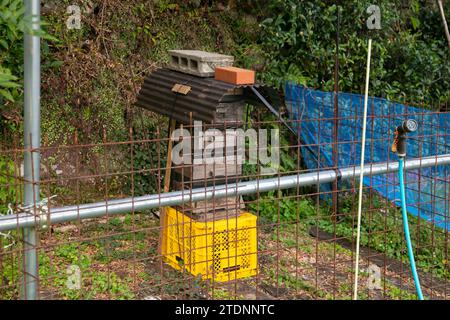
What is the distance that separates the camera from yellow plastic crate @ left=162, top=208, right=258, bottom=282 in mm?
4758

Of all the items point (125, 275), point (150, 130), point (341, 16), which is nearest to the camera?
point (125, 275)

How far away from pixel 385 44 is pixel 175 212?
159 inches

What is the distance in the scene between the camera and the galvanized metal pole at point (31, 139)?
3092 millimetres

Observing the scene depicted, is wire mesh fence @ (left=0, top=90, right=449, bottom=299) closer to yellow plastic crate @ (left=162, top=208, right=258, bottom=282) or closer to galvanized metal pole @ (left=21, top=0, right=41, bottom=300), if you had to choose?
yellow plastic crate @ (left=162, top=208, right=258, bottom=282)

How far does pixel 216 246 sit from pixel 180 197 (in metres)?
1.41

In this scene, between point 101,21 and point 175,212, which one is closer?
point 175,212

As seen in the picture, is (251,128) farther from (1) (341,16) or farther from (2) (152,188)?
(1) (341,16)

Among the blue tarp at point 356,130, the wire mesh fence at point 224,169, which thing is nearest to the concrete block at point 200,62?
the wire mesh fence at point 224,169

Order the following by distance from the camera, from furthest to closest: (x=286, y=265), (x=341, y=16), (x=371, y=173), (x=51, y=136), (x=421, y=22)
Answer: (x=421, y=22) → (x=341, y=16) → (x=51, y=136) → (x=286, y=265) → (x=371, y=173)

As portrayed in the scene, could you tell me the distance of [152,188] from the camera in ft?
21.8

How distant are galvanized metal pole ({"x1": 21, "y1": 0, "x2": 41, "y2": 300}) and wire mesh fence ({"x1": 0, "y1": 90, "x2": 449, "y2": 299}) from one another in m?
0.14

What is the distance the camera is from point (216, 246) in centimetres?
473

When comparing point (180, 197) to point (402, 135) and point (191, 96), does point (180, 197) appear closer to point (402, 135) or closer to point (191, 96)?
point (402, 135)
